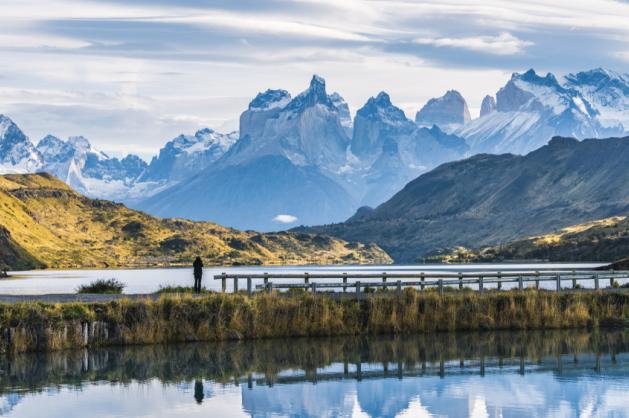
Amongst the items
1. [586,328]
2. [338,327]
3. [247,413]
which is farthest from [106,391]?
[586,328]

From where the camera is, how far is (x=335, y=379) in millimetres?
46875

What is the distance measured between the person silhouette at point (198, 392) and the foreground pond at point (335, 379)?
0.17 feet

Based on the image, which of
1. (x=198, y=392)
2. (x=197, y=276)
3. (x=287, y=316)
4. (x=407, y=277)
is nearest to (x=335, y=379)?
(x=198, y=392)

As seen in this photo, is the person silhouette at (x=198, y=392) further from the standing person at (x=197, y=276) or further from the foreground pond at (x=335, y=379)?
the standing person at (x=197, y=276)

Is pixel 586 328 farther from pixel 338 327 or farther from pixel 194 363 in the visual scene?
pixel 194 363

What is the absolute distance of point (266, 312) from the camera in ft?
191

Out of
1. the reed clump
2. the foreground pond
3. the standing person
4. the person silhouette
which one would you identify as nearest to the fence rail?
the reed clump

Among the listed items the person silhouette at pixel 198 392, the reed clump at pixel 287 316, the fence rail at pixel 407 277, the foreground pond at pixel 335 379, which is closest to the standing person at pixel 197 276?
the fence rail at pixel 407 277

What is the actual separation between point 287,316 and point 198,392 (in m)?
15.2

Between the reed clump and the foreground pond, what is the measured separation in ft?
3.37

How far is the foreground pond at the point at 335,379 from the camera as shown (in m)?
39.9

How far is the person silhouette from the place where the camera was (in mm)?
42031

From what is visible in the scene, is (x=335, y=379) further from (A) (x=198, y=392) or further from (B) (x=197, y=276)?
(B) (x=197, y=276)

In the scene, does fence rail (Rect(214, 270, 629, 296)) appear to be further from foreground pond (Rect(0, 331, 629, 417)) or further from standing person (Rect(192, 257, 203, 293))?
foreground pond (Rect(0, 331, 629, 417))
